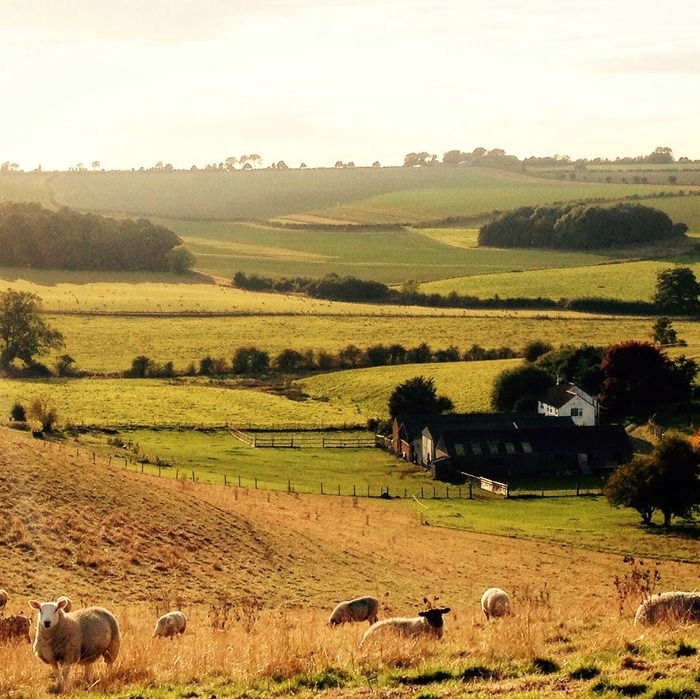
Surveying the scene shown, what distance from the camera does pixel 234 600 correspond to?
33.3 m

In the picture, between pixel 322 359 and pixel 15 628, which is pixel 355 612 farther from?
pixel 322 359

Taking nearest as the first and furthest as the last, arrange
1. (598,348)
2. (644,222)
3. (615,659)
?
(615,659) < (598,348) < (644,222)

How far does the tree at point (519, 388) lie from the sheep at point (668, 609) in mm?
61603

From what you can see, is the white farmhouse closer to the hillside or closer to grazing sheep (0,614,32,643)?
the hillside

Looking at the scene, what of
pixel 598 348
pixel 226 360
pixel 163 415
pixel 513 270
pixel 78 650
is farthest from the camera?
pixel 513 270

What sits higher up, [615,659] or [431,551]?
[615,659]

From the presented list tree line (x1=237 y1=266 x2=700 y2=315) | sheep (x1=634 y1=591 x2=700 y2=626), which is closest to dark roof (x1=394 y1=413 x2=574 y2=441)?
tree line (x1=237 y1=266 x2=700 y2=315)

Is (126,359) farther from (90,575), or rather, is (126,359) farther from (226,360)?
(90,575)

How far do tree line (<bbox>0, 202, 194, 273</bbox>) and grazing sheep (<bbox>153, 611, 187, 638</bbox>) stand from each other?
427ft

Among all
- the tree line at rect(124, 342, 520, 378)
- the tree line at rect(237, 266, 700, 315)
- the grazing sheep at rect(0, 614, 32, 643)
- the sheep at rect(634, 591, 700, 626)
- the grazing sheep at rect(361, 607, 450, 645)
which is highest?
the tree line at rect(237, 266, 700, 315)

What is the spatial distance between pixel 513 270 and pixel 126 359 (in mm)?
61540

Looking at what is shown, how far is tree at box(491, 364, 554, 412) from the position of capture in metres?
83.6

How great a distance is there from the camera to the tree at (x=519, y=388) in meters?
83.6

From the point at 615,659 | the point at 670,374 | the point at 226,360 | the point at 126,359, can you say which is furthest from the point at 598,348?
the point at 615,659
